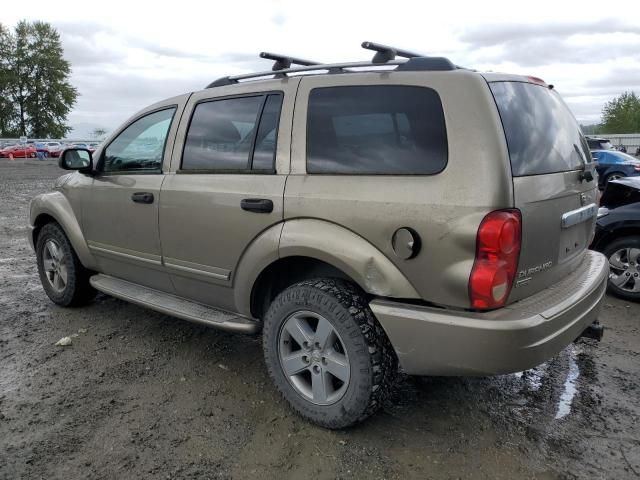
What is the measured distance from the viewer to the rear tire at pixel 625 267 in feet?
16.6

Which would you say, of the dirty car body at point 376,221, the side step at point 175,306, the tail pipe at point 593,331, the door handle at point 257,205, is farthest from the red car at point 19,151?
the tail pipe at point 593,331

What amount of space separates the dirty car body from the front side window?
0.25ft

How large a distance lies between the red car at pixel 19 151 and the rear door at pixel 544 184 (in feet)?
146

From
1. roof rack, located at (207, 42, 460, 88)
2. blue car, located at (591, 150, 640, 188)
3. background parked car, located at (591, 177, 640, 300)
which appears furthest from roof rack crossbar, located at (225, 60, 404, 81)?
blue car, located at (591, 150, 640, 188)

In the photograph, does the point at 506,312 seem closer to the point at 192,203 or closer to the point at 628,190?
the point at 192,203

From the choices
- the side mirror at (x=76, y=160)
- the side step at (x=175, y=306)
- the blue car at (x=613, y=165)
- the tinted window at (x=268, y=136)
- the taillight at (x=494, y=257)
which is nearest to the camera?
the taillight at (x=494, y=257)

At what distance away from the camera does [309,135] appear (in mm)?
2934

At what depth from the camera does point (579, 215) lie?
2.90 meters

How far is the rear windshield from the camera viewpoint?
2.51 metres

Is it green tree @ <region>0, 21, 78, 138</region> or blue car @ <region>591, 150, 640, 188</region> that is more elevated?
green tree @ <region>0, 21, 78, 138</region>

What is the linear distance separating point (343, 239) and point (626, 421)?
1903mm

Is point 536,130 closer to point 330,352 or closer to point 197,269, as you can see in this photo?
point 330,352

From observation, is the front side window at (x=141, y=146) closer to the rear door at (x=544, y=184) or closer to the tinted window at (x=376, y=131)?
the tinted window at (x=376, y=131)

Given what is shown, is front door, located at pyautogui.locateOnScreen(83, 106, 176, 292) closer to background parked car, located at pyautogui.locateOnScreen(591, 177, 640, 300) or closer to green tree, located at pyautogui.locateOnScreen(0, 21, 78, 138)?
background parked car, located at pyautogui.locateOnScreen(591, 177, 640, 300)
